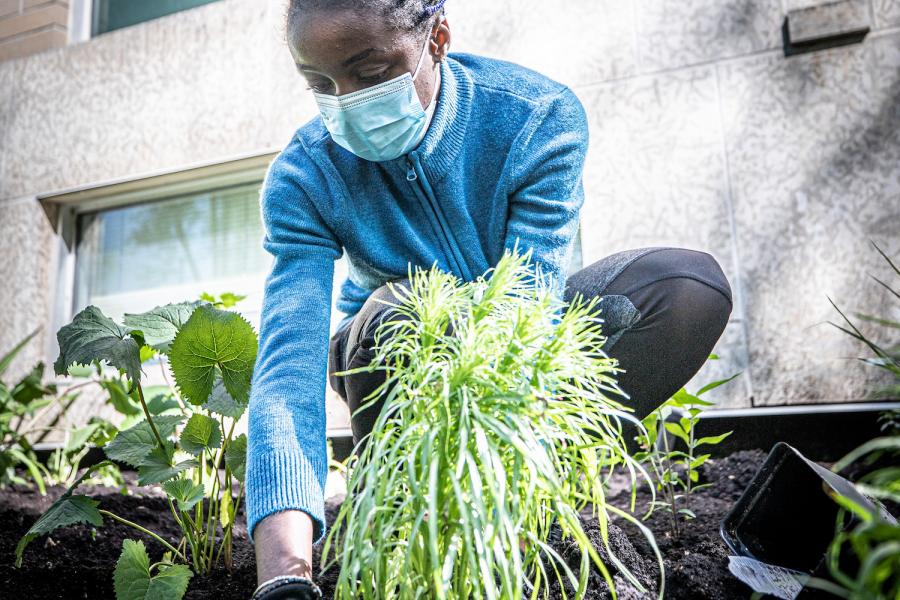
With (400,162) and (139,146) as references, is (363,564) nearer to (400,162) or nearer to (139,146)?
(400,162)

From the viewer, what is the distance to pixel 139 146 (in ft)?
10.9

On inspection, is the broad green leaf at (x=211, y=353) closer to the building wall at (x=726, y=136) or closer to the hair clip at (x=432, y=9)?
the hair clip at (x=432, y=9)

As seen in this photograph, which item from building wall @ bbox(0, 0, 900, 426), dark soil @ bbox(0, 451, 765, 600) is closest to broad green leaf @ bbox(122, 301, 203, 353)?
dark soil @ bbox(0, 451, 765, 600)

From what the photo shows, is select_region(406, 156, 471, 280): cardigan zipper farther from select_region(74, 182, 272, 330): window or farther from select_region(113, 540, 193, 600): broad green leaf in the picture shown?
select_region(74, 182, 272, 330): window

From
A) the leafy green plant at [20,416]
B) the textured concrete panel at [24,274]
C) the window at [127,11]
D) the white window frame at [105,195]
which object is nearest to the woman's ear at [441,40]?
the white window frame at [105,195]

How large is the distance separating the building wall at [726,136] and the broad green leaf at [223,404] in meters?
1.10

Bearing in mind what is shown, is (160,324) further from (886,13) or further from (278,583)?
(886,13)

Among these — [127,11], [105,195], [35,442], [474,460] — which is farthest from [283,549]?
[127,11]

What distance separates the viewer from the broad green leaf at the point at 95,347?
128cm

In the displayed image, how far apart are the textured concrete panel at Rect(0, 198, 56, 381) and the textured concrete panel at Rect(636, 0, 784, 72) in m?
2.76

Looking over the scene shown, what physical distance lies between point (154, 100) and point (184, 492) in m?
2.47

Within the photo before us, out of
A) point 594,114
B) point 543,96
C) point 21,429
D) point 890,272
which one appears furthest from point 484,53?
point 21,429

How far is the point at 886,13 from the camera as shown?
2330 millimetres

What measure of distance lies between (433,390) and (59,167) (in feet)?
10.7
